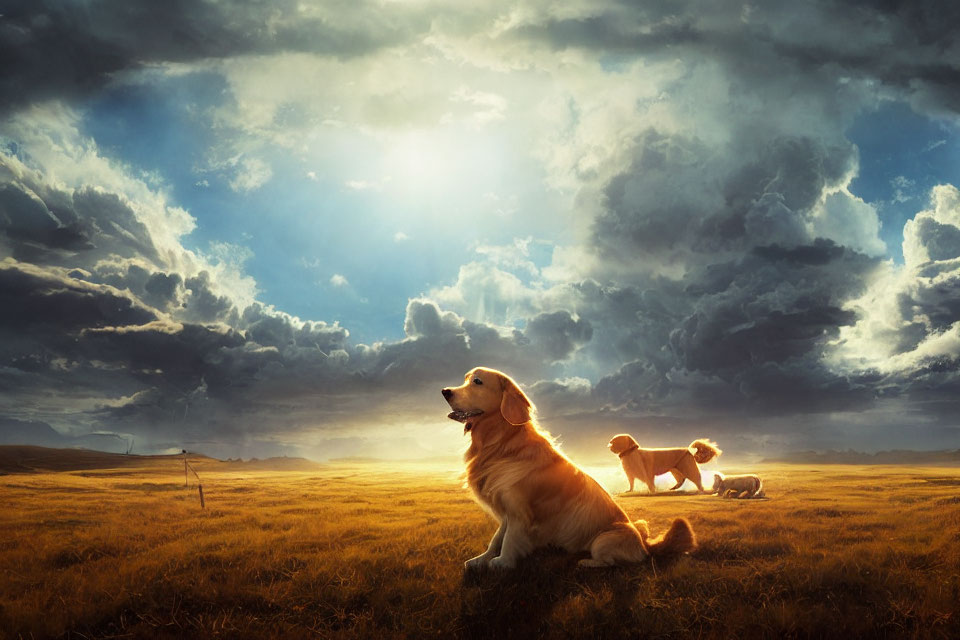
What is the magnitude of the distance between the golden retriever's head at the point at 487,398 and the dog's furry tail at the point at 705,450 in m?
19.0

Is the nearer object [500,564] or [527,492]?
[500,564]

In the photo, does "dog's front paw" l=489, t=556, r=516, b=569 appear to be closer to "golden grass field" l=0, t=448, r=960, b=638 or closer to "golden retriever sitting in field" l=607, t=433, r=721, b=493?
"golden grass field" l=0, t=448, r=960, b=638

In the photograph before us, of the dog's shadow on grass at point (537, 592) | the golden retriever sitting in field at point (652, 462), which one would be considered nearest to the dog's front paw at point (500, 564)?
the dog's shadow on grass at point (537, 592)

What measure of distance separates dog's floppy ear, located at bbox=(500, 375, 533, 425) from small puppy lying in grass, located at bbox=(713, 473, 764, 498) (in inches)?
652

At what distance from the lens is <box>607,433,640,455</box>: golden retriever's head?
75.3 ft

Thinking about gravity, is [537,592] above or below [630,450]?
below

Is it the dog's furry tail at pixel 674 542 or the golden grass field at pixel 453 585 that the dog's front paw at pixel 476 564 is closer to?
the golden grass field at pixel 453 585

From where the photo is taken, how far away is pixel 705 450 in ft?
79.3

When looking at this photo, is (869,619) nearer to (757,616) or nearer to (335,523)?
(757,616)

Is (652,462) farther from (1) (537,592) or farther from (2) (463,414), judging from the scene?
(1) (537,592)

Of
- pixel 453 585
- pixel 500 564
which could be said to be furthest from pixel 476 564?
pixel 453 585

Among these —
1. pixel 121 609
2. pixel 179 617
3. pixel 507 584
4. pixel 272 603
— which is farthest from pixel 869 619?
pixel 121 609

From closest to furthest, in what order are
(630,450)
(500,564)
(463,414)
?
1. (500,564)
2. (463,414)
3. (630,450)

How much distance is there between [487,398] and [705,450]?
65.3 feet
